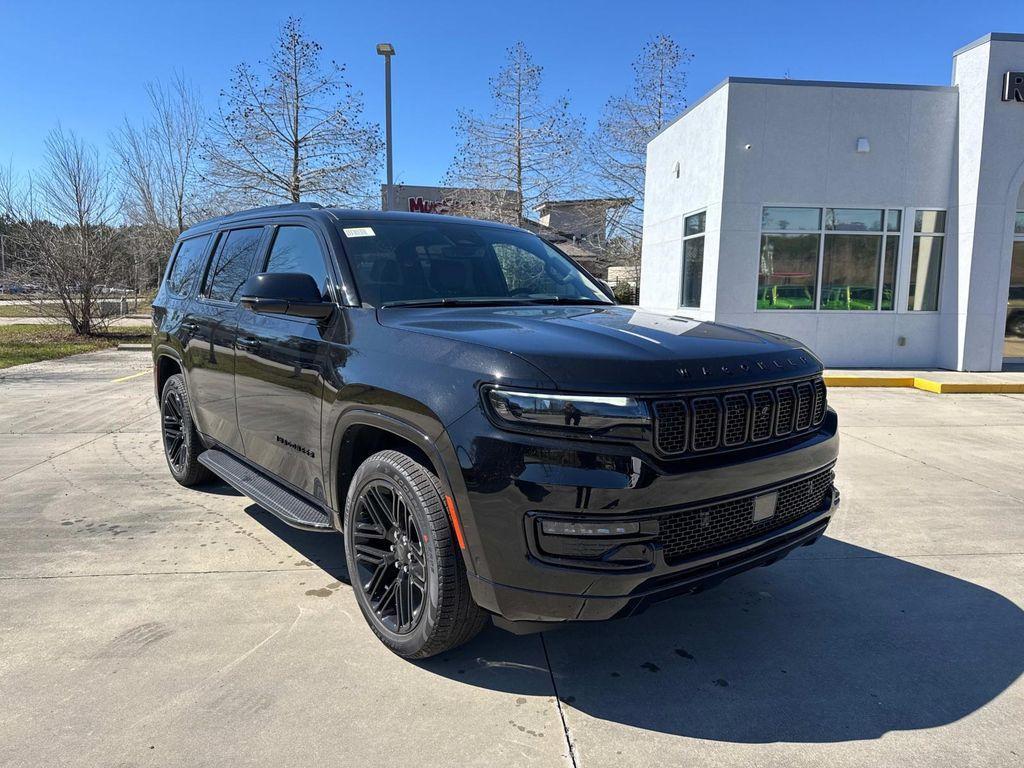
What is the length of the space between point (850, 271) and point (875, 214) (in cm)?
113

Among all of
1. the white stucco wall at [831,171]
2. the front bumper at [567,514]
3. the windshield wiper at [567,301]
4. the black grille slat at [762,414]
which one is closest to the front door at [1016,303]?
the white stucco wall at [831,171]

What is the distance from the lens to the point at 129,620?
3.33 m

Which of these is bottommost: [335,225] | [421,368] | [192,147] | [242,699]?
[242,699]

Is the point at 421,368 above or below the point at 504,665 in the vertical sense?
above

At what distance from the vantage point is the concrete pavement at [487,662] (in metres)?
2.47

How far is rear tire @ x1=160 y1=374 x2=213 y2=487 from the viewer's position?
17.0ft

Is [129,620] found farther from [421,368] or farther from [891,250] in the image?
[891,250]

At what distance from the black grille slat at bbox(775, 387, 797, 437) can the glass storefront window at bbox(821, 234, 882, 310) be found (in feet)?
38.6

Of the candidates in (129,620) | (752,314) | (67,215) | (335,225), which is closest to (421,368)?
(335,225)

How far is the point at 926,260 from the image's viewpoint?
1364cm

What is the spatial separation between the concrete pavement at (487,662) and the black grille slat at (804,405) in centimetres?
101

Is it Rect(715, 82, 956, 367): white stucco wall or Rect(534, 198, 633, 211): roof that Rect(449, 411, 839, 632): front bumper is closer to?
Rect(715, 82, 956, 367): white stucco wall

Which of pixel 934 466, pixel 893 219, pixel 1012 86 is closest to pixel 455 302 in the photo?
pixel 934 466

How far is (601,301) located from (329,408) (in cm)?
167
